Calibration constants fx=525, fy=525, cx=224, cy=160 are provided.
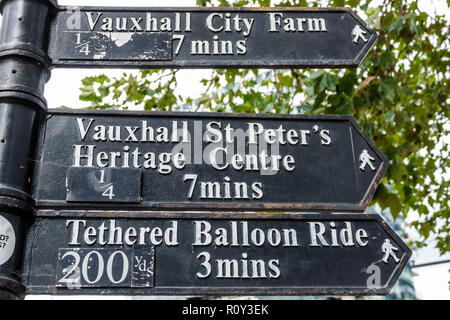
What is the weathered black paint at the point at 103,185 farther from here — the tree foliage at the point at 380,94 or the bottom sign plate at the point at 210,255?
the tree foliage at the point at 380,94

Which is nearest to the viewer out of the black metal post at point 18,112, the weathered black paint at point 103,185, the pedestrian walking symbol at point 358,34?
the black metal post at point 18,112

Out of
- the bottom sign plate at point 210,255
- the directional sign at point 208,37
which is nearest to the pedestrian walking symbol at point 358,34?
the directional sign at point 208,37

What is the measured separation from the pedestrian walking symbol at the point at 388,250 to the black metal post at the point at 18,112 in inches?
48.5

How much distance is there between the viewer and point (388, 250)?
1870 millimetres

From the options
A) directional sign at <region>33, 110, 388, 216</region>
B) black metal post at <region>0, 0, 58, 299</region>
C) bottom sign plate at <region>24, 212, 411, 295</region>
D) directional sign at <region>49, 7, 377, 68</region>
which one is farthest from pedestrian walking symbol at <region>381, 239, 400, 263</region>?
black metal post at <region>0, 0, 58, 299</region>

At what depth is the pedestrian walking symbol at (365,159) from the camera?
2.00 meters

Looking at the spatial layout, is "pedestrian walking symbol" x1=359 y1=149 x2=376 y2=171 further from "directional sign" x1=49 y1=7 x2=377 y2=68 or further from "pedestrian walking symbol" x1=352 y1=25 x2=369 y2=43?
"pedestrian walking symbol" x1=352 y1=25 x2=369 y2=43

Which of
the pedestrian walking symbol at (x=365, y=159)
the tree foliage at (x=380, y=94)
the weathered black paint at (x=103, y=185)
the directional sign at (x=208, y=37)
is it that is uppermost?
the tree foliage at (x=380, y=94)

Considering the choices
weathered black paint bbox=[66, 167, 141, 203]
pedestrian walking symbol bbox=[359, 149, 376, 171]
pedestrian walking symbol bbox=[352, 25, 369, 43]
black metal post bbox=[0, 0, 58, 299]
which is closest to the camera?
black metal post bbox=[0, 0, 58, 299]

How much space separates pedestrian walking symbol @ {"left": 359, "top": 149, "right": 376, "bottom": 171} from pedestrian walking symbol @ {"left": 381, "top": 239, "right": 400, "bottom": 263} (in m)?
0.29

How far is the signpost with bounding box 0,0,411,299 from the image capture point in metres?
1.76

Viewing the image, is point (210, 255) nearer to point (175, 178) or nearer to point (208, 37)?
point (175, 178)

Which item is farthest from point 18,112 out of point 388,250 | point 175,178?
point 388,250

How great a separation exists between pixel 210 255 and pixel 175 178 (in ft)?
1.02
